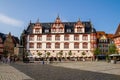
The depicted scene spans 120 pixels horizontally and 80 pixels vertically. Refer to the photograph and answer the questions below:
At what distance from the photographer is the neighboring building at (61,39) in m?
91.7

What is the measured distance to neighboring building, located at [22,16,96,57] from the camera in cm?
9169

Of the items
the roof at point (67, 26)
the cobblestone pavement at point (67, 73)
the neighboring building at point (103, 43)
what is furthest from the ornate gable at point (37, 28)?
the cobblestone pavement at point (67, 73)

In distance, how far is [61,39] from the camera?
93500mm

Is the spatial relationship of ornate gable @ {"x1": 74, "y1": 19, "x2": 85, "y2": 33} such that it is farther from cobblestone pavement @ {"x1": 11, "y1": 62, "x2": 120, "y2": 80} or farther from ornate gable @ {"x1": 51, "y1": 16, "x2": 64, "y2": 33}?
cobblestone pavement @ {"x1": 11, "y1": 62, "x2": 120, "y2": 80}

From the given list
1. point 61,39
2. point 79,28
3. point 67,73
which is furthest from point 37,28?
point 67,73

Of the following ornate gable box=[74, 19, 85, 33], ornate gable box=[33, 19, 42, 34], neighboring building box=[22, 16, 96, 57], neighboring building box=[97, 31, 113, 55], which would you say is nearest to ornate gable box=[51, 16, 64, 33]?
neighboring building box=[22, 16, 96, 57]

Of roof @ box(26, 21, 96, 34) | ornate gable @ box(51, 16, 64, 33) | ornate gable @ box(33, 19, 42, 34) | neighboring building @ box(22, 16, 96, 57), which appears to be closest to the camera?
neighboring building @ box(22, 16, 96, 57)

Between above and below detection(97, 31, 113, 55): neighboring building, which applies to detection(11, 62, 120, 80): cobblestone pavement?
below

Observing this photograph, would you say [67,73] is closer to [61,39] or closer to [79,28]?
[61,39]

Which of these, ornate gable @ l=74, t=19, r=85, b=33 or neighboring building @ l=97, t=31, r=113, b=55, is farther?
neighboring building @ l=97, t=31, r=113, b=55

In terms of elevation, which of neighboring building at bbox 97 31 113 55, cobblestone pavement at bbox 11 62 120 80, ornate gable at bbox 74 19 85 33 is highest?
Answer: ornate gable at bbox 74 19 85 33

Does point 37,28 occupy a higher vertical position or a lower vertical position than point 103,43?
higher

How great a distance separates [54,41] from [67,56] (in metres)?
7.66

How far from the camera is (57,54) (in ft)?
303
